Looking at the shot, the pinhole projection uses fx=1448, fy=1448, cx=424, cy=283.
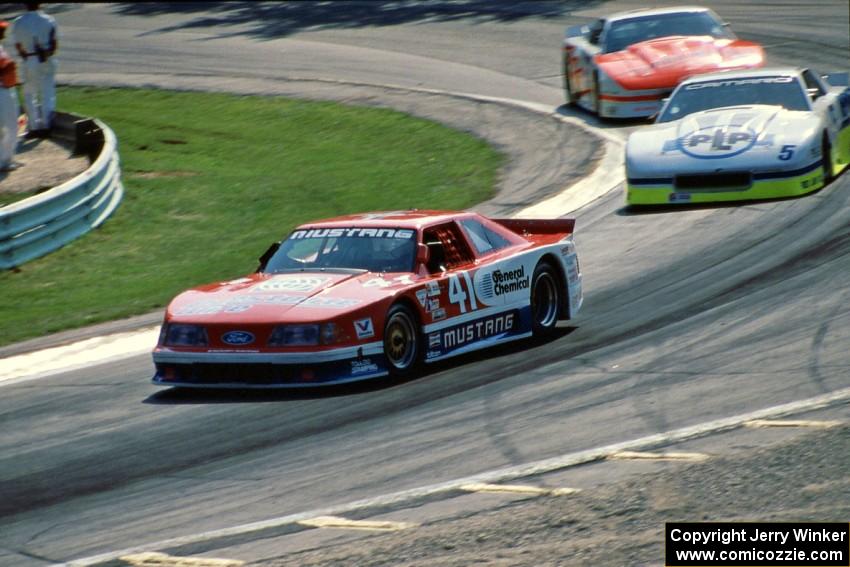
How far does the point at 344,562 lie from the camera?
582 centimetres

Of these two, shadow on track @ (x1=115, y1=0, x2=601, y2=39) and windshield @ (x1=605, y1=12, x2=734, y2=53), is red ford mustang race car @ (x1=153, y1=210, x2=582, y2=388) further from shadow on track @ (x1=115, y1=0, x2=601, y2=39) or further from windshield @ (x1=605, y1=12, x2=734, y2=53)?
shadow on track @ (x1=115, y1=0, x2=601, y2=39)

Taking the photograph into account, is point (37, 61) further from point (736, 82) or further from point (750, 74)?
point (750, 74)

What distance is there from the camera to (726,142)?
14.9 meters

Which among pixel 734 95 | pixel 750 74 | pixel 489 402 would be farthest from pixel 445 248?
pixel 750 74

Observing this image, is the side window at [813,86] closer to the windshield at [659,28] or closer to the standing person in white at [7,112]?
the windshield at [659,28]

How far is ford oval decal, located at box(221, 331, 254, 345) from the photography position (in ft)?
30.5

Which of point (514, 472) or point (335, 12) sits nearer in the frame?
point (514, 472)

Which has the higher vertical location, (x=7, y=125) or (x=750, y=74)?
(x=750, y=74)

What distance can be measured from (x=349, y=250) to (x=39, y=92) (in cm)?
→ 1030

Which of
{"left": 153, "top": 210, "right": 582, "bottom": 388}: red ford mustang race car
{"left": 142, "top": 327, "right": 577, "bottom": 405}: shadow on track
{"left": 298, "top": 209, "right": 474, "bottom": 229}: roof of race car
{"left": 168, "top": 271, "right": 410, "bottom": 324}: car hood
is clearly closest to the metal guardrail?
{"left": 153, "top": 210, "right": 582, "bottom": 388}: red ford mustang race car

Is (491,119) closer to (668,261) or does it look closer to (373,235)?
(668,261)

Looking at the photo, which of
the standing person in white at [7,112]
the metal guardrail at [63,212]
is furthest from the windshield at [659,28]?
the standing person in white at [7,112]

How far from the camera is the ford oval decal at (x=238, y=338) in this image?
929cm

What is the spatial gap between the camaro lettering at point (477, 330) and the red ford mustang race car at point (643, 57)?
9.38 meters
